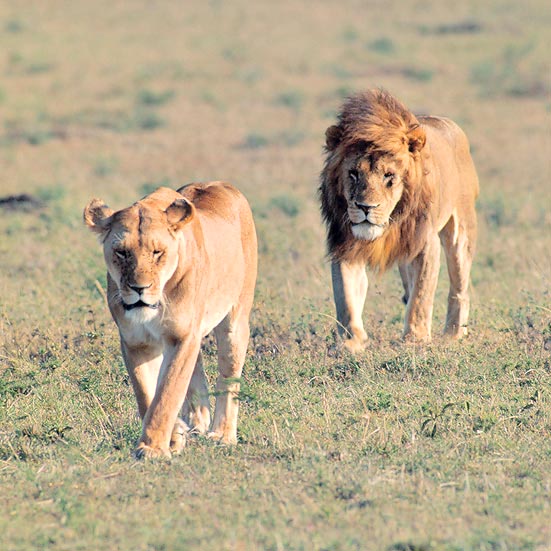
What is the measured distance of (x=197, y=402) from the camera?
19.2ft

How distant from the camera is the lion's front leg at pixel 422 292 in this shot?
285 inches

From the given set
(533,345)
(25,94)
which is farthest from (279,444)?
(25,94)

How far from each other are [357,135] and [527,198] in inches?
223

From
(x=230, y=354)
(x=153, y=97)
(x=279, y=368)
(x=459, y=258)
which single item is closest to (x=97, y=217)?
(x=230, y=354)

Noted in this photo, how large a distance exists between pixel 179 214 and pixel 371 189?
2054 millimetres

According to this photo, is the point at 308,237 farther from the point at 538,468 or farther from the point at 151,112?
the point at 151,112

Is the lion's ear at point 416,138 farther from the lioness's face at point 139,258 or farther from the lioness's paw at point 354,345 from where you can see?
the lioness's face at point 139,258

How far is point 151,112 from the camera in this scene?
58.5ft

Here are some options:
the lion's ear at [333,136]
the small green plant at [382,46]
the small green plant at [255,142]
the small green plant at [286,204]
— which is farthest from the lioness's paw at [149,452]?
the small green plant at [382,46]

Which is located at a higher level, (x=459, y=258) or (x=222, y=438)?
(x=459, y=258)

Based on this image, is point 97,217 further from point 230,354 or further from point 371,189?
point 371,189

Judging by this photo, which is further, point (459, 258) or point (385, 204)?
point (459, 258)

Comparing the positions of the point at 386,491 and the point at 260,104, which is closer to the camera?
the point at 386,491

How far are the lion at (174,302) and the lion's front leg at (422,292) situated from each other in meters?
1.52
